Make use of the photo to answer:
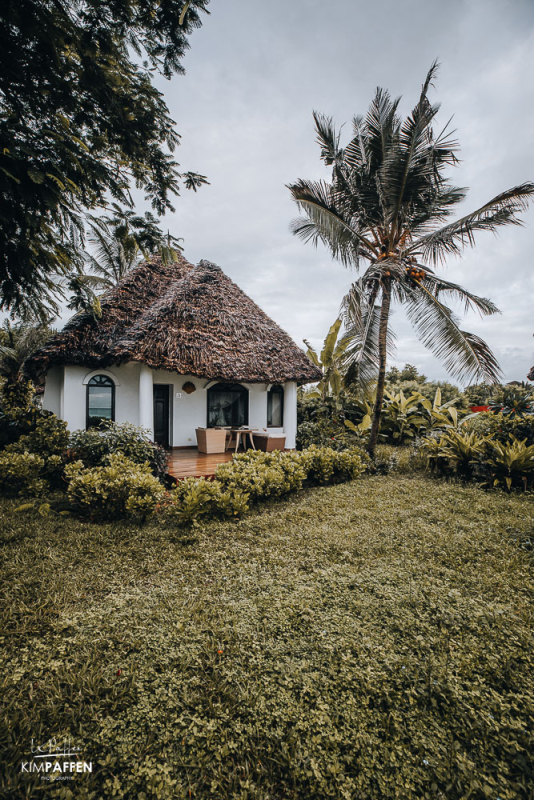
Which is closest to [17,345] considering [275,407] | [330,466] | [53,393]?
[53,393]

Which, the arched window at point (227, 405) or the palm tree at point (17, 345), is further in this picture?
the palm tree at point (17, 345)

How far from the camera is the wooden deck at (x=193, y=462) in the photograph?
7.36 meters

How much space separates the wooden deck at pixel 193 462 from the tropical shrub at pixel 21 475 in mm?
2465

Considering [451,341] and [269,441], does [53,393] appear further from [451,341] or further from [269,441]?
[451,341]

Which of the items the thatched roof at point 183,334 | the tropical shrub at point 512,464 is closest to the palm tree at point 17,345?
the thatched roof at point 183,334

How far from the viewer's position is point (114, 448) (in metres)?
6.77

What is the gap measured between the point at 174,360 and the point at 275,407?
194 inches

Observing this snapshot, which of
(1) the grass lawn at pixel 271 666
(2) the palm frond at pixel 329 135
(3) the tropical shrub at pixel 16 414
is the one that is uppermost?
(2) the palm frond at pixel 329 135

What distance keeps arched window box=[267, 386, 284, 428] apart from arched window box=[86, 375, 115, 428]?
17.2 ft

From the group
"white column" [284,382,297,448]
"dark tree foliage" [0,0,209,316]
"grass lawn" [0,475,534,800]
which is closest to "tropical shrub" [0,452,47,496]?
"grass lawn" [0,475,534,800]

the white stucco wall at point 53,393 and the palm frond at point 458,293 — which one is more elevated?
the palm frond at point 458,293

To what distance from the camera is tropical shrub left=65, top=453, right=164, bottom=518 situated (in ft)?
16.5

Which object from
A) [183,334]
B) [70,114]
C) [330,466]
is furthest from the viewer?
[183,334]

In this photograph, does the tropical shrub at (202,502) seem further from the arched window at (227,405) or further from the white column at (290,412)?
the arched window at (227,405)
